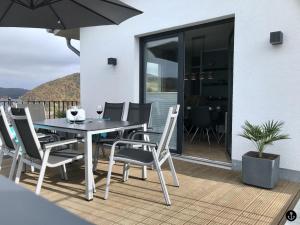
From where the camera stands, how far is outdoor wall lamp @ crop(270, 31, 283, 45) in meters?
3.38

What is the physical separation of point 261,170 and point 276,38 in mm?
1648

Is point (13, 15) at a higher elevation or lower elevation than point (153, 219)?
higher

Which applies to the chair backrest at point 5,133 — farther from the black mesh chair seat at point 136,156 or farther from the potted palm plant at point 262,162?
the potted palm plant at point 262,162

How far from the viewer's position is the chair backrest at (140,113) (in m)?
4.14

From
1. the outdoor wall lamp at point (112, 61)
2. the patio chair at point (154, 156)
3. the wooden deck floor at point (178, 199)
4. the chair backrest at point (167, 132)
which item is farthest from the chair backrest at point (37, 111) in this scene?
the chair backrest at point (167, 132)

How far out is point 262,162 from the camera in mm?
3197

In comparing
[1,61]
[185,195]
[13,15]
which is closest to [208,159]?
[185,195]

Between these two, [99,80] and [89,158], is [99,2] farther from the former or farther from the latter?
[99,80]

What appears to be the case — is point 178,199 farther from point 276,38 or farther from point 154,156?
point 276,38

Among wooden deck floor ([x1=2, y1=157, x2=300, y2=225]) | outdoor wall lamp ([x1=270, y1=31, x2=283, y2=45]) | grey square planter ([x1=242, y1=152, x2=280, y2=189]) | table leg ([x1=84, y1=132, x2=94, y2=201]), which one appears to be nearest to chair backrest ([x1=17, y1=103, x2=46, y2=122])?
wooden deck floor ([x1=2, y1=157, x2=300, y2=225])

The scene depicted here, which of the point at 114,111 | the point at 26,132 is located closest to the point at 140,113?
the point at 114,111

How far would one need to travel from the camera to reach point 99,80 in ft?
19.7

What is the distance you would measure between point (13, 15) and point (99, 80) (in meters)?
2.71

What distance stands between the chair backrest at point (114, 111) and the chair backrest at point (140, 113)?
0.71 ft
